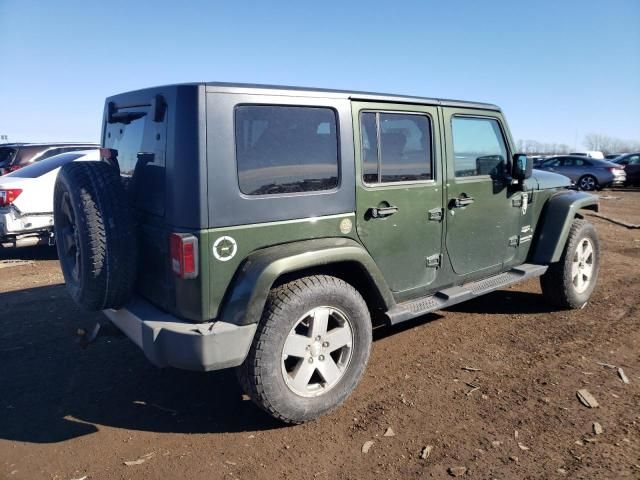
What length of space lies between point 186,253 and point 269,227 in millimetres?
504

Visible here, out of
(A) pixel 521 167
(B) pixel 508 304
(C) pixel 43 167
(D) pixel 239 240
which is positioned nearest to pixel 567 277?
(B) pixel 508 304

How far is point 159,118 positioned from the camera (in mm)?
2703

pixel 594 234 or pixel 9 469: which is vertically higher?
pixel 594 234

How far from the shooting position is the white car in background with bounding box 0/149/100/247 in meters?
6.91

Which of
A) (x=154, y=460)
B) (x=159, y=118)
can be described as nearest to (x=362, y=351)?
(x=154, y=460)

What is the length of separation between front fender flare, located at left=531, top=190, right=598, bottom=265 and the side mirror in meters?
0.66

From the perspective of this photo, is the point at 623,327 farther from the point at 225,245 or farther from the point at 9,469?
the point at 9,469

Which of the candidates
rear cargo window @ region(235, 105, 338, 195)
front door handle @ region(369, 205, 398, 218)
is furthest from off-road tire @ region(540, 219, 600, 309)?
rear cargo window @ region(235, 105, 338, 195)

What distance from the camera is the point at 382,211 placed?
3283 millimetres

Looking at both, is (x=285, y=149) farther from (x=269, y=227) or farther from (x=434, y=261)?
(x=434, y=261)

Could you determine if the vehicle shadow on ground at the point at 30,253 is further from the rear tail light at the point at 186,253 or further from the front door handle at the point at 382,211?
the front door handle at the point at 382,211

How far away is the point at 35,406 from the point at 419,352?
281cm

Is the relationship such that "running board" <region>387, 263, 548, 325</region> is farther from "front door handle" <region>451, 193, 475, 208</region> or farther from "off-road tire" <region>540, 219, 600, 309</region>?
"front door handle" <region>451, 193, 475, 208</region>

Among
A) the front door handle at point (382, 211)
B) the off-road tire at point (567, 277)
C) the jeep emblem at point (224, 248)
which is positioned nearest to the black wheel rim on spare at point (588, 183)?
the off-road tire at point (567, 277)
